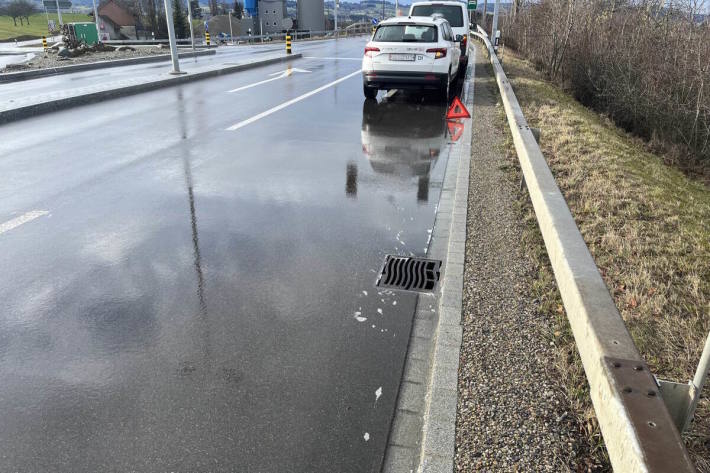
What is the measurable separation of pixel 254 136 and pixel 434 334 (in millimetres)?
6889

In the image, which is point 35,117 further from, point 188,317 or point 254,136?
point 188,317

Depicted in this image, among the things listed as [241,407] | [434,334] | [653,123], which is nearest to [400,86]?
[653,123]

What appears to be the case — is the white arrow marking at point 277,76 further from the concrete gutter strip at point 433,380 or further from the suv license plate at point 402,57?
the concrete gutter strip at point 433,380

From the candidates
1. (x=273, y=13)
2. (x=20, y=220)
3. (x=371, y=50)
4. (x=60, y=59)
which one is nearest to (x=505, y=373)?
(x=20, y=220)

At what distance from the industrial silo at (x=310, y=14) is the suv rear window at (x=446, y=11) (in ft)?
170

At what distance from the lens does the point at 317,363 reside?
3494 millimetres

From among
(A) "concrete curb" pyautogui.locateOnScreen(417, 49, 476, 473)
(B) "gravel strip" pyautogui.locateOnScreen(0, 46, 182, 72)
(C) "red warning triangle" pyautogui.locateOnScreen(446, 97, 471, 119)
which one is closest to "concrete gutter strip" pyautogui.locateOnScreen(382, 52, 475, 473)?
→ (A) "concrete curb" pyautogui.locateOnScreen(417, 49, 476, 473)

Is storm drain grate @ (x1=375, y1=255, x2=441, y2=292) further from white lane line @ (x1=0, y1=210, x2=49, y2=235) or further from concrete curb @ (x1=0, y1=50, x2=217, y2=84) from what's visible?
concrete curb @ (x1=0, y1=50, x2=217, y2=84)

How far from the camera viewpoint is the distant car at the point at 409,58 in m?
12.5

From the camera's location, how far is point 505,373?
3.19 meters

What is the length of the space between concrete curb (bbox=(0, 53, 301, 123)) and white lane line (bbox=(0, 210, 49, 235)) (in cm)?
602

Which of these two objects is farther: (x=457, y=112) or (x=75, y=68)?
(x=75, y=68)

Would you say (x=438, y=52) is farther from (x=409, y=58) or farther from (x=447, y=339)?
(x=447, y=339)

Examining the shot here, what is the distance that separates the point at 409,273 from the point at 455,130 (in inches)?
253
